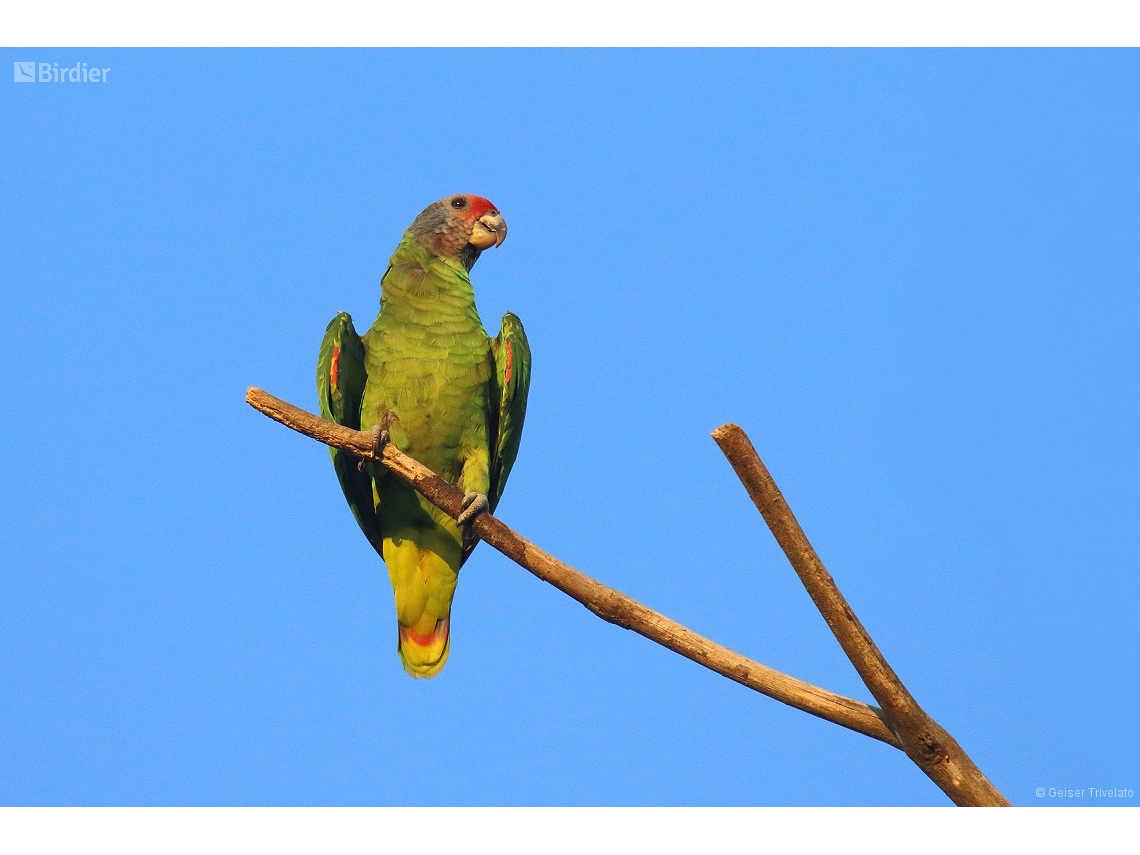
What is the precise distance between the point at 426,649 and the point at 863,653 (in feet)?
8.27

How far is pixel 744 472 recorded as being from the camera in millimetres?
3844

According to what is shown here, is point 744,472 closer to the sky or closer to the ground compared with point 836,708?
closer to the sky

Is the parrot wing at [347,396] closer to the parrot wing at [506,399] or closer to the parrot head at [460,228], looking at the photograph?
the parrot wing at [506,399]

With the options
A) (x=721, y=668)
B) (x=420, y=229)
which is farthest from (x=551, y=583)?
(x=420, y=229)

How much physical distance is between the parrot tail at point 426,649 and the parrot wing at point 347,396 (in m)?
0.52

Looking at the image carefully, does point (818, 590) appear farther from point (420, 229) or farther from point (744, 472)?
point (420, 229)

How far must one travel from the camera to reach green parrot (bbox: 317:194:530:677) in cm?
538

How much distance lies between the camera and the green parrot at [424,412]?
17.7 ft

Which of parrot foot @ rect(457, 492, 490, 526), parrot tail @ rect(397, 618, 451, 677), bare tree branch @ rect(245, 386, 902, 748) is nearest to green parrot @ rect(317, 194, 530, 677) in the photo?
parrot tail @ rect(397, 618, 451, 677)

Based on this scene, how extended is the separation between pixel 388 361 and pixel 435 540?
0.98 metres

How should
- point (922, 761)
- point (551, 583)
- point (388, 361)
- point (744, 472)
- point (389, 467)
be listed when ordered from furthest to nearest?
point (388, 361) → point (389, 467) → point (551, 583) → point (922, 761) → point (744, 472)

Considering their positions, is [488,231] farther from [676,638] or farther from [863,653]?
[863,653]

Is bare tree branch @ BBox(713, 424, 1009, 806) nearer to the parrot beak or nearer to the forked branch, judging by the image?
the forked branch

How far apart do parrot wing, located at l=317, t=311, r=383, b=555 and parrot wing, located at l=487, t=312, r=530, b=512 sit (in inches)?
26.7
